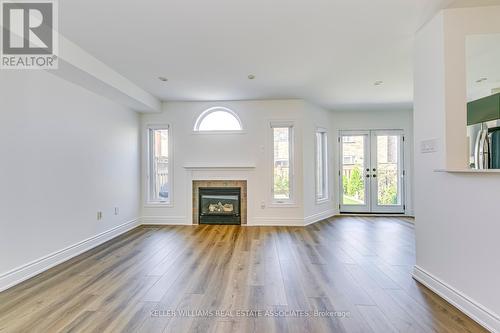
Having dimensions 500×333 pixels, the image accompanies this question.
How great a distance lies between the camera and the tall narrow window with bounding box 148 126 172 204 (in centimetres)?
517

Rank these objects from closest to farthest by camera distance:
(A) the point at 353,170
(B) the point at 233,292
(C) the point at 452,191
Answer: (C) the point at 452,191 → (B) the point at 233,292 → (A) the point at 353,170

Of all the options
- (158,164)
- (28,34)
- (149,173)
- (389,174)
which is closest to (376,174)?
(389,174)

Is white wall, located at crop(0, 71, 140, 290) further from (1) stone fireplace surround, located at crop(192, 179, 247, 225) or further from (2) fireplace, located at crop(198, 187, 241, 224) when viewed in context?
(2) fireplace, located at crop(198, 187, 241, 224)

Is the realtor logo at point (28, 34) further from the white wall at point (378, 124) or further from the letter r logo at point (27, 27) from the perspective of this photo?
the white wall at point (378, 124)

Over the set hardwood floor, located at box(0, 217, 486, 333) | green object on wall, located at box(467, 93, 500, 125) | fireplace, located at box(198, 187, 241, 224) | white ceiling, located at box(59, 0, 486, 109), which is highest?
white ceiling, located at box(59, 0, 486, 109)

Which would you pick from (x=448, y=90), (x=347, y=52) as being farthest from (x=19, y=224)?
(x=448, y=90)

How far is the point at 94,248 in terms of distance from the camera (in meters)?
3.52

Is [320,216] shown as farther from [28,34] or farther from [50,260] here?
[28,34]

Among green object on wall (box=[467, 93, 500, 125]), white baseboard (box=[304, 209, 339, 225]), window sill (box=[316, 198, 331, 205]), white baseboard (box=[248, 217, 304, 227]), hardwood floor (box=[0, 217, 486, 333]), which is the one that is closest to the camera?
hardwood floor (box=[0, 217, 486, 333])

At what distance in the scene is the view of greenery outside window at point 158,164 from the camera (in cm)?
518

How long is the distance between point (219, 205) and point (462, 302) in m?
4.01

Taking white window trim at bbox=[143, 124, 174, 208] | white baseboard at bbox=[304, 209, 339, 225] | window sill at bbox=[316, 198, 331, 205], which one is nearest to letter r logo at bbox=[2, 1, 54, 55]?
white window trim at bbox=[143, 124, 174, 208]

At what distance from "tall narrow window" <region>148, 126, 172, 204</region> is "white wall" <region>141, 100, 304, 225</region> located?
0.54 ft

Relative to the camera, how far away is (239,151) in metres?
5.03
